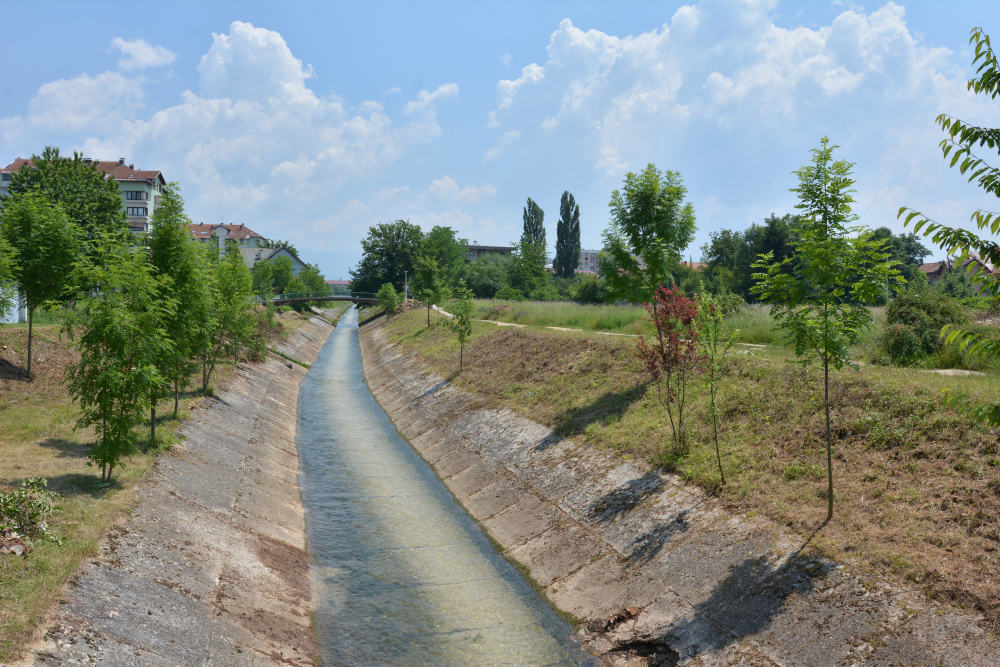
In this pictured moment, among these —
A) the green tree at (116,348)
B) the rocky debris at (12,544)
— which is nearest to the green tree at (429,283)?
the green tree at (116,348)

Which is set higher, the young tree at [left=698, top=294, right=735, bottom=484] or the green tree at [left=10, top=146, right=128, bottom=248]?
the green tree at [left=10, top=146, right=128, bottom=248]

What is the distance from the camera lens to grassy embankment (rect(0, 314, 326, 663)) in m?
9.46

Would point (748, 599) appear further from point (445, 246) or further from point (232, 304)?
point (445, 246)

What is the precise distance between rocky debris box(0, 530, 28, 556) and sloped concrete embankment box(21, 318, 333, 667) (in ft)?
3.70

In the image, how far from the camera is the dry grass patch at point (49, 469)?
9.44 meters

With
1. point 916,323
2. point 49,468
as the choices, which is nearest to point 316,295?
point 49,468

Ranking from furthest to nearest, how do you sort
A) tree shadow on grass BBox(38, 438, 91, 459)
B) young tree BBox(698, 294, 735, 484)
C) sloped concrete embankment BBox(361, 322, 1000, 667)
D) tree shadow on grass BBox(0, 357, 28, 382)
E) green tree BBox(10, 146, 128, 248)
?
1. green tree BBox(10, 146, 128, 248)
2. tree shadow on grass BBox(0, 357, 28, 382)
3. tree shadow on grass BBox(38, 438, 91, 459)
4. young tree BBox(698, 294, 735, 484)
5. sloped concrete embankment BBox(361, 322, 1000, 667)

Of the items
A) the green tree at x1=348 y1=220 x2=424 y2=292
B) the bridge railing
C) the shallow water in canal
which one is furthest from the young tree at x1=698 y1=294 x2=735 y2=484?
the green tree at x1=348 y1=220 x2=424 y2=292

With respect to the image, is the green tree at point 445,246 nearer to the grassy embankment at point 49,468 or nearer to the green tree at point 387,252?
the green tree at point 387,252

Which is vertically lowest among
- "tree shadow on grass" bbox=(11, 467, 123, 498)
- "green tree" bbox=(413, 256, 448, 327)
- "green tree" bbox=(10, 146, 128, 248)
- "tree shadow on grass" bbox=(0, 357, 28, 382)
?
"tree shadow on grass" bbox=(11, 467, 123, 498)

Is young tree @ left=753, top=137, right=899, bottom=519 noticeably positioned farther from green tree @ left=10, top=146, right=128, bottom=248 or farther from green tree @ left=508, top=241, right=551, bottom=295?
green tree @ left=508, top=241, right=551, bottom=295

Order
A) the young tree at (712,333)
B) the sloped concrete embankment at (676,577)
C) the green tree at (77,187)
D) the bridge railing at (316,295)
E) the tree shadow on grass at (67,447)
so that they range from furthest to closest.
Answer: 1. the bridge railing at (316,295)
2. the green tree at (77,187)
3. the tree shadow on grass at (67,447)
4. the young tree at (712,333)
5. the sloped concrete embankment at (676,577)

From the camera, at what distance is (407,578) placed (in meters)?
15.8

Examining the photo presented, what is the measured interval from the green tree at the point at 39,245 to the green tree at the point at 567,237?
101415mm
